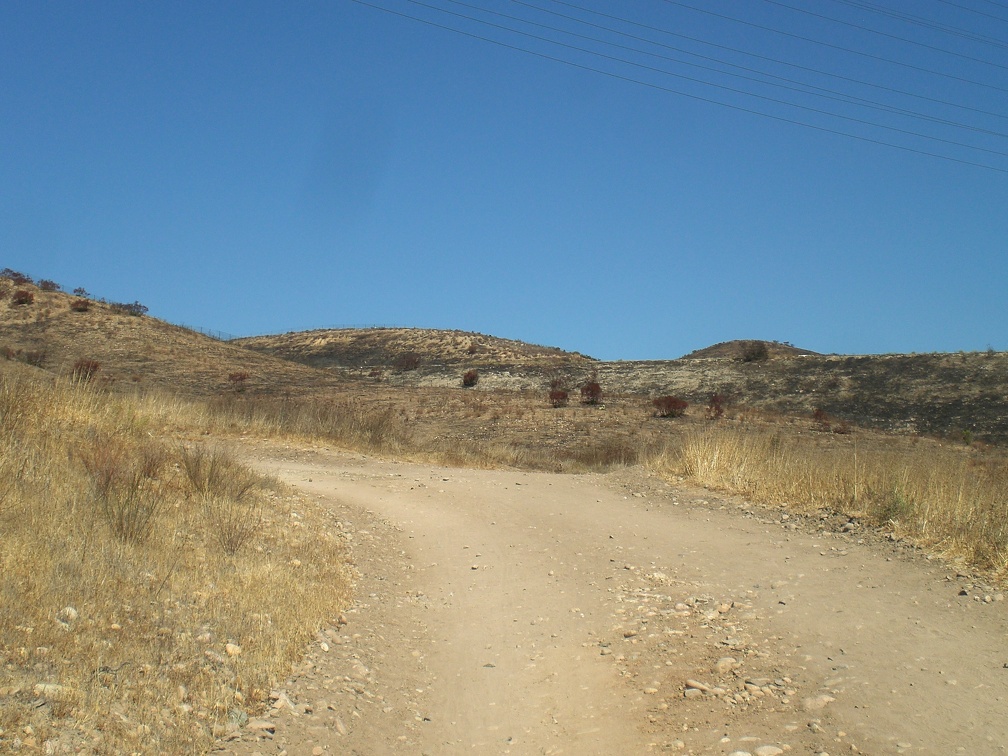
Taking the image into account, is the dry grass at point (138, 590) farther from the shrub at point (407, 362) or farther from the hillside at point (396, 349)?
the shrub at point (407, 362)

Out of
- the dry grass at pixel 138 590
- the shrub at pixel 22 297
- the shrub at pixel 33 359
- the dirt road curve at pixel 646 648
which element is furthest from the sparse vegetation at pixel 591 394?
the shrub at pixel 22 297

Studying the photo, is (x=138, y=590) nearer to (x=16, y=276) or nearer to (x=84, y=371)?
(x=84, y=371)

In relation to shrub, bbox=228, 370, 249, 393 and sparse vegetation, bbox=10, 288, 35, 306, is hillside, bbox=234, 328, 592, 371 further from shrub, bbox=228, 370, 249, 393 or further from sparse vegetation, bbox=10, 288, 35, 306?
sparse vegetation, bbox=10, 288, 35, 306

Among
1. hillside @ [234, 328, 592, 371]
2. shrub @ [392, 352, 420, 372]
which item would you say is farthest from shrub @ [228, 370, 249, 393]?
hillside @ [234, 328, 592, 371]

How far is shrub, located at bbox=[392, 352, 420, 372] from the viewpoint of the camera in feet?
216

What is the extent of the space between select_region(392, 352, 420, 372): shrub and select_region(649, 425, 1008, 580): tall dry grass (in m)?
49.6

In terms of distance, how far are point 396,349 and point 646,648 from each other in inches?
2954

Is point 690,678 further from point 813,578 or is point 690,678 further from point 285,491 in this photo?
point 285,491

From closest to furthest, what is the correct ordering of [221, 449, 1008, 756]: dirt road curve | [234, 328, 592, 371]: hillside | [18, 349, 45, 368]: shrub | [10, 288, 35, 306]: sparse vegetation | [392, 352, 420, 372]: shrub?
[221, 449, 1008, 756]: dirt road curve
[18, 349, 45, 368]: shrub
[10, 288, 35, 306]: sparse vegetation
[392, 352, 420, 372]: shrub
[234, 328, 592, 371]: hillside

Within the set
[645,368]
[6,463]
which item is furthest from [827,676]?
[645,368]

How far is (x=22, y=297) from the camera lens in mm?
58656

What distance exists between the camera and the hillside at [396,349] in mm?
72438

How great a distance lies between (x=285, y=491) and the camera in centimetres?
1202

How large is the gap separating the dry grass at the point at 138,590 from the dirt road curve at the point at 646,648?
0.39 meters
